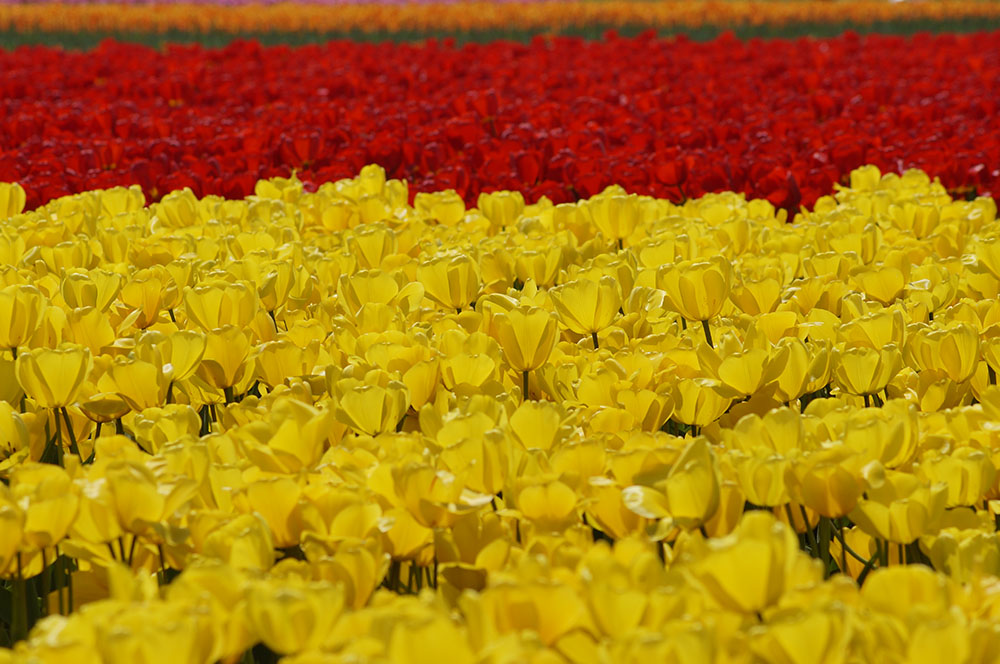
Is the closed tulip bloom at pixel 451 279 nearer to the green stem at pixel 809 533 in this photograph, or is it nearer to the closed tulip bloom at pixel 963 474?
the green stem at pixel 809 533

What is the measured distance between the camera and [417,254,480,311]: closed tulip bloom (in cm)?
262

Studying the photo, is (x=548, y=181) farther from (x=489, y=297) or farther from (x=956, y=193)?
(x=489, y=297)

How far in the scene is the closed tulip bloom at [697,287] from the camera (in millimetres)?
2428

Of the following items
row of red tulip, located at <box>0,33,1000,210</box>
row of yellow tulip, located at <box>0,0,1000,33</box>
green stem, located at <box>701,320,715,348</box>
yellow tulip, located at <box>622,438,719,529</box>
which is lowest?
row of yellow tulip, located at <box>0,0,1000,33</box>

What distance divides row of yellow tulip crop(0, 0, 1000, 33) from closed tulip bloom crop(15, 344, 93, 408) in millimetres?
15449

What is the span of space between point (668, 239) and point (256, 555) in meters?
1.71

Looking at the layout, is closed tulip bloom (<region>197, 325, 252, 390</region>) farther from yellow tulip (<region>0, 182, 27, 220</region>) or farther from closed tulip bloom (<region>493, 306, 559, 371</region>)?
yellow tulip (<region>0, 182, 27, 220</region>)

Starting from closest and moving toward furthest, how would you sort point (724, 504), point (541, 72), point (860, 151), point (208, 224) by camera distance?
point (724, 504)
point (208, 224)
point (860, 151)
point (541, 72)

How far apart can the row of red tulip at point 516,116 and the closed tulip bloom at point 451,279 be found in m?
2.14

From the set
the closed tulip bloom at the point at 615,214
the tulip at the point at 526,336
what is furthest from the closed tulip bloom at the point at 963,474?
the closed tulip bloom at the point at 615,214

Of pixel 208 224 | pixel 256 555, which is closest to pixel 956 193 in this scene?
pixel 208 224

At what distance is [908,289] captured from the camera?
2.80 m

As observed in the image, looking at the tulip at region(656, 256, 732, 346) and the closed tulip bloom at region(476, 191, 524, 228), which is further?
the closed tulip bloom at region(476, 191, 524, 228)

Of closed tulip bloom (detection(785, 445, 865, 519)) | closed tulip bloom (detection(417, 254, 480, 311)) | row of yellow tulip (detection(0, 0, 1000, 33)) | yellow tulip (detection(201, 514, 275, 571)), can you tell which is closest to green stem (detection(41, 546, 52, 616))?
yellow tulip (detection(201, 514, 275, 571))
